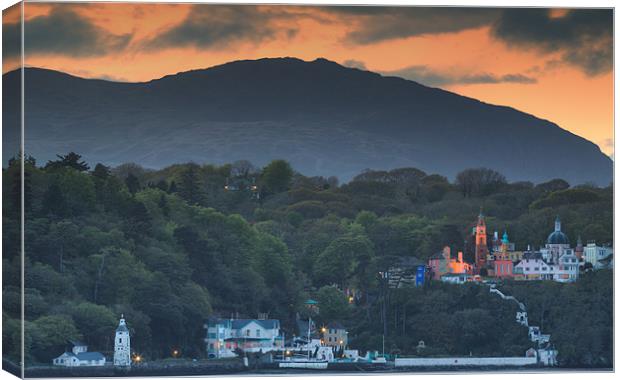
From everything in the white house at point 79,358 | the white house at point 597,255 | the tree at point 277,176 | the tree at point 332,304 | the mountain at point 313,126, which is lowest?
the white house at point 79,358

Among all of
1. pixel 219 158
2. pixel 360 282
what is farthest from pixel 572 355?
pixel 219 158

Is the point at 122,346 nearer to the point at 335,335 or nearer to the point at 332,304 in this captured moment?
the point at 335,335

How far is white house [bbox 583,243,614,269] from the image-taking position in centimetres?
3706

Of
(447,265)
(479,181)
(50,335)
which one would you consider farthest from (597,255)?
(50,335)

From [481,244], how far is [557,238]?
1.13 meters

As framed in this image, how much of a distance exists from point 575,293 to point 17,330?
836 cm

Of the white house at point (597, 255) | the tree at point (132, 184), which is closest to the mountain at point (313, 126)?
the tree at point (132, 184)

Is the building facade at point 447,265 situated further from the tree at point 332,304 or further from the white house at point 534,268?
the tree at point 332,304

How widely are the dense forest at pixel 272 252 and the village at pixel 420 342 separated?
0.55 ft

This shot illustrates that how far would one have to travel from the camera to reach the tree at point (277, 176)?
38.5 metres

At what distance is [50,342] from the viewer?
34.0m

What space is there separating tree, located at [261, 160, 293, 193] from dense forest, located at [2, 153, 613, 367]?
22 mm

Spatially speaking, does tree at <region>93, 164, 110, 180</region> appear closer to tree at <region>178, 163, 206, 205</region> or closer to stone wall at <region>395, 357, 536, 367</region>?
tree at <region>178, 163, 206, 205</region>

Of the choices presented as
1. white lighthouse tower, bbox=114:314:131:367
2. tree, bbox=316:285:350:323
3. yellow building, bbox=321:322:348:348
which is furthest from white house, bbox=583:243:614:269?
white lighthouse tower, bbox=114:314:131:367
